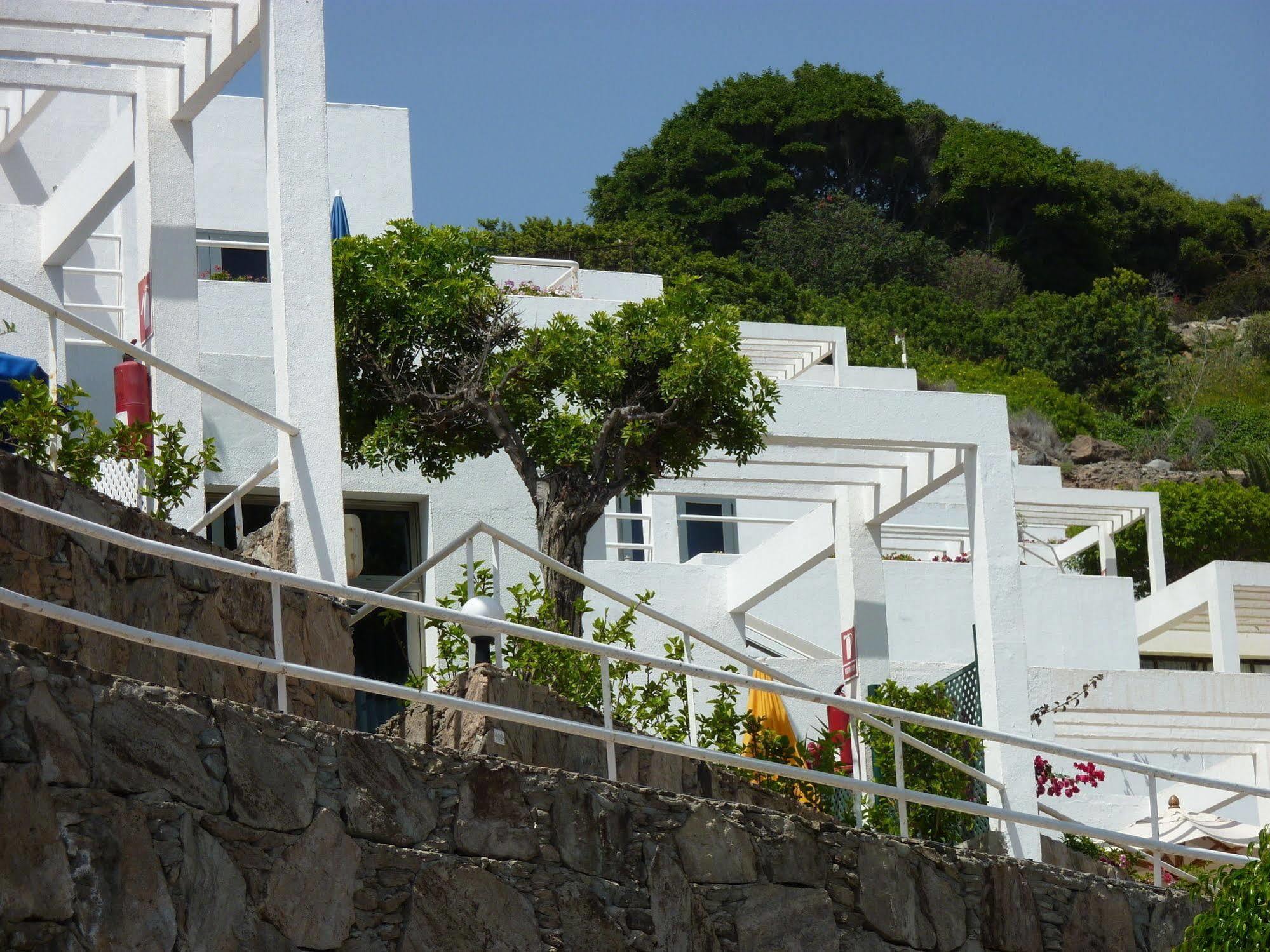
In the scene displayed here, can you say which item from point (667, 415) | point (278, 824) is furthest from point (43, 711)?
point (667, 415)

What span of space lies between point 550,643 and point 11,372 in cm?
324

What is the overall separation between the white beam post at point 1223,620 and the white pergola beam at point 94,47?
1437 centimetres

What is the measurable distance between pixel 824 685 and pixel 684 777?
7.33 metres

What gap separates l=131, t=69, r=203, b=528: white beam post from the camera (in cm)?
1116

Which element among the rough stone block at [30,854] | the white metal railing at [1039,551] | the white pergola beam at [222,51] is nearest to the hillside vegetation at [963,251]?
the white metal railing at [1039,551]

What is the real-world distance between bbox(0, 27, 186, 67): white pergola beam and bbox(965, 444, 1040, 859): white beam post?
20.8 feet

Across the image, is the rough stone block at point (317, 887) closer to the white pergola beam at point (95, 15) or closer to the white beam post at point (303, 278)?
the white beam post at point (303, 278)

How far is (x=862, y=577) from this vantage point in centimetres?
1569

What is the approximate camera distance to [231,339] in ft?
51.8

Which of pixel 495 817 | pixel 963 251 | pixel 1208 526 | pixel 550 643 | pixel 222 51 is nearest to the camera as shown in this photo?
pixel 495 817

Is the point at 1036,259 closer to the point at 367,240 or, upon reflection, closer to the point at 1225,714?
the point at 1225,714

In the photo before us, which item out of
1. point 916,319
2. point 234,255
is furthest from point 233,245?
point 916,319

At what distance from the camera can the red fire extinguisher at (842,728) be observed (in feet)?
36.3

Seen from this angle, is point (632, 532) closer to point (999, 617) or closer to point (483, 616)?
point (999, 617)
